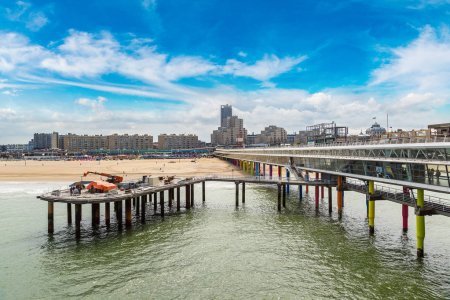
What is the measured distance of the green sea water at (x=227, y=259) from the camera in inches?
872

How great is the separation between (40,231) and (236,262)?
23510mm

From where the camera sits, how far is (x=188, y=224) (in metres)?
39.8

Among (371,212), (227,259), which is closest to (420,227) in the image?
(371,212)

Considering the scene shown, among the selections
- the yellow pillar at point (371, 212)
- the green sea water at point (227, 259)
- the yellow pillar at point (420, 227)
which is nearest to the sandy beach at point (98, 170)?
the green sea water at point (227, 259)

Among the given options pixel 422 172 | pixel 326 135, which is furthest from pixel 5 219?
pixel 326 135

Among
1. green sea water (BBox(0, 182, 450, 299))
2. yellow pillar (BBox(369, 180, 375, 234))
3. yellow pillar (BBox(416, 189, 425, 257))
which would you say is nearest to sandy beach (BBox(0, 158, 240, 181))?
green sea water (BBox(0, 182, 450, 299))

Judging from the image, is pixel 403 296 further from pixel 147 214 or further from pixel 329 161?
pixel 147 214

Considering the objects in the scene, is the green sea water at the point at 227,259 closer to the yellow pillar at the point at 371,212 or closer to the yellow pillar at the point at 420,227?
the yellow pillar at the point at 371,212

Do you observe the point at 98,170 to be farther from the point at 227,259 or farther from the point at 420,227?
the point at 420,227

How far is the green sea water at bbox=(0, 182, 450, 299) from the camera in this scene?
22.1 meters

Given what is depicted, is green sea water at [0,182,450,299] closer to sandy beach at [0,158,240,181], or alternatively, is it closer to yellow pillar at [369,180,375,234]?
yellow pillar at [369,180,375,234]

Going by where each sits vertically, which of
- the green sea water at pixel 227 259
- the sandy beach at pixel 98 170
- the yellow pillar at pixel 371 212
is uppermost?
the yellow pillar at pixel 371 212

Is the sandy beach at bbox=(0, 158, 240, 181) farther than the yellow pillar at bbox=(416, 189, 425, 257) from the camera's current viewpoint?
Yes

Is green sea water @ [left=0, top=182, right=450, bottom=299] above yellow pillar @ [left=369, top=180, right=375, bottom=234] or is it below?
below
